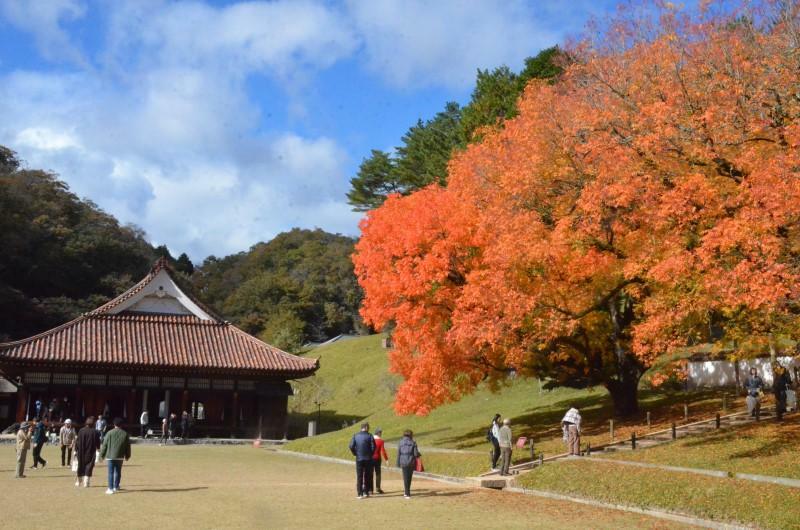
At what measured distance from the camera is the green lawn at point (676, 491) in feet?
40.0

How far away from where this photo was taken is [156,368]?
1483 inches

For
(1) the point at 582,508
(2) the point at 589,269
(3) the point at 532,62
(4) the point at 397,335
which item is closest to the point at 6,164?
(3) the point at 532,62

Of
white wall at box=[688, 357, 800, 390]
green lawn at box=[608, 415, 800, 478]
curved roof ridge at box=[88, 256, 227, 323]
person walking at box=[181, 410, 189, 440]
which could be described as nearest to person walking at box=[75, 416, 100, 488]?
green lawn at box=[608, 415, 800, 478]

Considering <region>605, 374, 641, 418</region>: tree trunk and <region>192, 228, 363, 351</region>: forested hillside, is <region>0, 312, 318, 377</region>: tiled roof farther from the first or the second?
<region>192, 228, 363, 351</region>: forested hillside

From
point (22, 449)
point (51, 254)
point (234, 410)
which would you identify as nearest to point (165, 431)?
point (234, 410)

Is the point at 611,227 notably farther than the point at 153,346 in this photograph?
No

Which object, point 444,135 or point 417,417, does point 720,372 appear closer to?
point 417,417

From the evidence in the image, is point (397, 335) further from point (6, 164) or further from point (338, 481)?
point (6, 164)

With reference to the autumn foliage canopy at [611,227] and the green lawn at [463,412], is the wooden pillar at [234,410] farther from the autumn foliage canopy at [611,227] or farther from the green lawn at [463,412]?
the autumn foliage canopy at [611,227]

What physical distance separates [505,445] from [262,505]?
711 centimetres

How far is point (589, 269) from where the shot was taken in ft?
69.8

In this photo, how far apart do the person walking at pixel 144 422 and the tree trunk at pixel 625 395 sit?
24002 mm

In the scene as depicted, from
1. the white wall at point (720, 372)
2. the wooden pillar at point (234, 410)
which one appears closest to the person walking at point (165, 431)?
the wooden pillar at point (234, 410)

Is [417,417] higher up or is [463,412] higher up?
[463,412]
